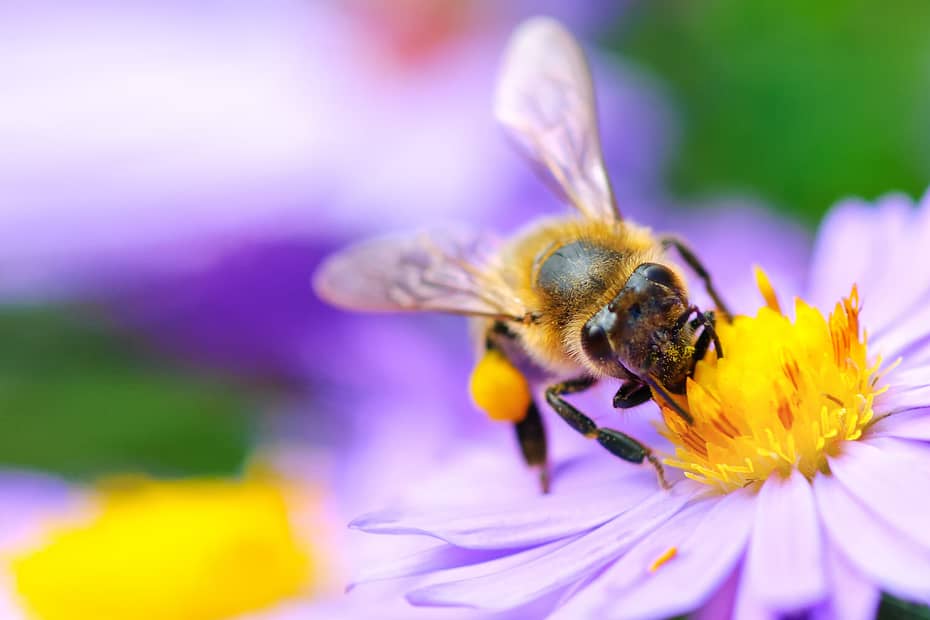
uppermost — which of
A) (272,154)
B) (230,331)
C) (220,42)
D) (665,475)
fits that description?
(220,42)

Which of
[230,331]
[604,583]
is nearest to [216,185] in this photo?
[230,331]

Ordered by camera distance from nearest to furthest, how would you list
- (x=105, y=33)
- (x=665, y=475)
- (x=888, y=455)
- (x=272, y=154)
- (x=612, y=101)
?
(x=888, y=455)
(x=665, y=475)
(x=612, y=101)
(x=272, y=154)
(x=105, y=33)

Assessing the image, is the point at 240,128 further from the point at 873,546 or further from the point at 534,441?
the point at 873,546

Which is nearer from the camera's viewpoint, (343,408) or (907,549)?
(907,549)

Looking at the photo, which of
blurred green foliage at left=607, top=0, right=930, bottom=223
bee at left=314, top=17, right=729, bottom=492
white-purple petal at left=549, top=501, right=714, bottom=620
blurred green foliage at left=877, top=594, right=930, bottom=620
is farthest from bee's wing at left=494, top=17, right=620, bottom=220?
blurred green foliage at left=607, top=0, right=930, bottom=223

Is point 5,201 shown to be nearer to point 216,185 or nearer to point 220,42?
point 216,185

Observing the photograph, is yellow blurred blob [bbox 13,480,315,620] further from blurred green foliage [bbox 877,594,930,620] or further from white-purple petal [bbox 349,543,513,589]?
blurred green foliage [bbox 877,594,930,620]

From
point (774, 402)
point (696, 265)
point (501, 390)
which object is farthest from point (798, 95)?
point (774, 402)

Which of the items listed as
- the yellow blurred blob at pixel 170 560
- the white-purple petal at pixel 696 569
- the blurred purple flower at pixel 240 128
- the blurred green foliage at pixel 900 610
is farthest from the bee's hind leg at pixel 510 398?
the blurred purple flower at pixel 240 128
